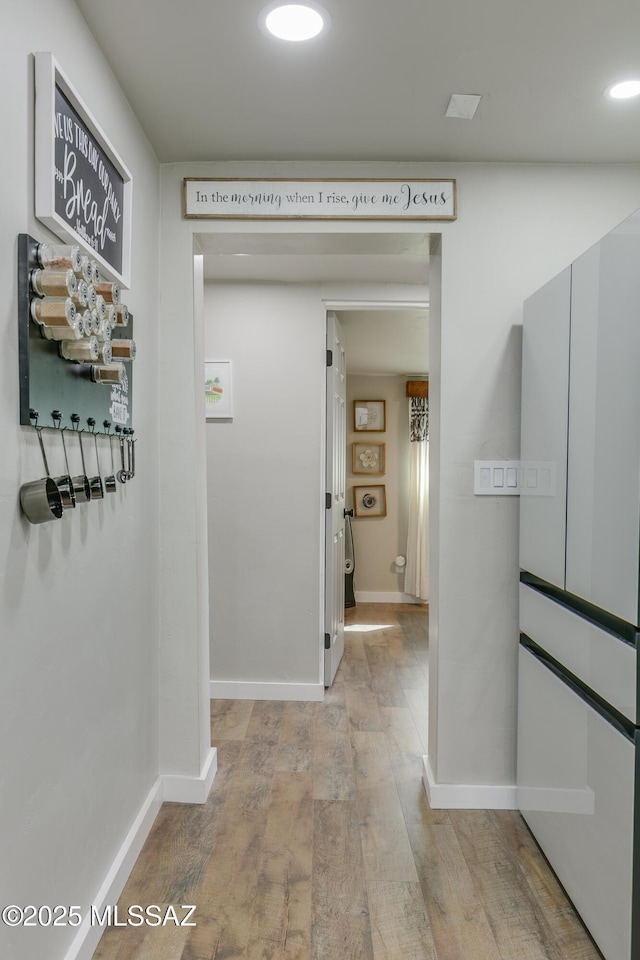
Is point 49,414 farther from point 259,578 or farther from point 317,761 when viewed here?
point 259,578

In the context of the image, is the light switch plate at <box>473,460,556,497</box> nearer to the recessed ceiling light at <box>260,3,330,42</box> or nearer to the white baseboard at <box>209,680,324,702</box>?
the recessed ceiling light at <box>260,3,330,42</box>

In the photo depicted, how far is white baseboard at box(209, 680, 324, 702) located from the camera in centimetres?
362

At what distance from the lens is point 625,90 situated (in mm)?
1899

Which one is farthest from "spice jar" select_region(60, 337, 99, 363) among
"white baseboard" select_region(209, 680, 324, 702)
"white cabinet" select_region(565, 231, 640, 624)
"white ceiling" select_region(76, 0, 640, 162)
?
"white baseboard" select_region(209, 680, 324, 702)

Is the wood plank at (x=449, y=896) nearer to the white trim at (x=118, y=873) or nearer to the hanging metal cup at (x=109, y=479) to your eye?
the white trim at (x=118, y=873)

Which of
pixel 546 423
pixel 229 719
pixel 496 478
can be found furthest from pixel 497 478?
pixel 229 719

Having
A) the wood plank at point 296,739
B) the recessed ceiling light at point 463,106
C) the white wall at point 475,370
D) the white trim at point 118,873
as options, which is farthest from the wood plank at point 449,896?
the recessed ceiling light at point 463,106

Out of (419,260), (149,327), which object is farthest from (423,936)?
(419,260)

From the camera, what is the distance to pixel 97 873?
174 centimetres

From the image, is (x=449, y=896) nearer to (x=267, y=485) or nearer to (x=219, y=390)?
(x=267, y=485)

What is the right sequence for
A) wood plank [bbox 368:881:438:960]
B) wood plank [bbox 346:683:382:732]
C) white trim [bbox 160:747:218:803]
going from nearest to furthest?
wood plank [bbox 368:881:438:960] < white trim [bbox 160:747:218:803] < wood plank [bbox 346:683:382:732]

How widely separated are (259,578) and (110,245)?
2.21 m

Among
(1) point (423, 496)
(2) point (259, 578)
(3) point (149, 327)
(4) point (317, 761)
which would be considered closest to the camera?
(3) point (149, 327)

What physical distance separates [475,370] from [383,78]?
985 mm
